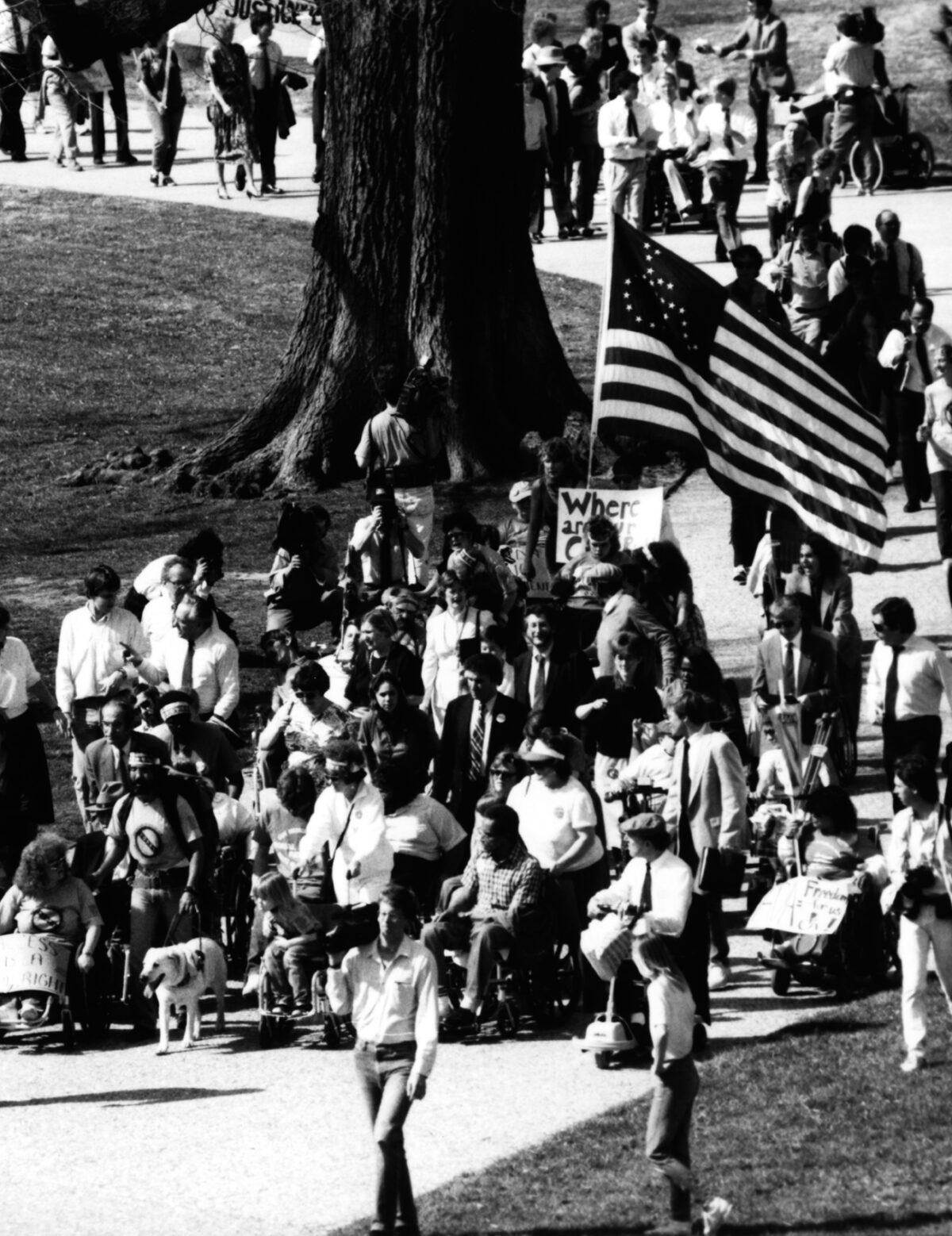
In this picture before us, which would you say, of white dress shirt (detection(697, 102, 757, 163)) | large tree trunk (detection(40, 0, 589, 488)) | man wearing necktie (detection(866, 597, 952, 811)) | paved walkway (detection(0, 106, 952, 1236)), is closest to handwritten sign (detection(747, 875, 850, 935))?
paved walkway (detection(0, 106, 952, 1236))

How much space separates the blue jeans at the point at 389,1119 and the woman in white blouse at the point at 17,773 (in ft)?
16.3

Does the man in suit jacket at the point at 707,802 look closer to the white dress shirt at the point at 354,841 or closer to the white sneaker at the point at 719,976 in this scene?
the white sneaker at the point at 719,976

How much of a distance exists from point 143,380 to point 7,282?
449 centimetres

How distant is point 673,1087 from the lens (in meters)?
10.6

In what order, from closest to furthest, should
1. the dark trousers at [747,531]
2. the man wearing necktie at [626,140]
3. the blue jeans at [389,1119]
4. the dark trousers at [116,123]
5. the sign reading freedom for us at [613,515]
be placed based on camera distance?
1. the blue jeans at [389,1119]
2. the sign reading freedom for us at [613,515]
3. the dark trousers at [747,531]
4. the man wearing necktie at [626,140]
5. the dark trousers at [116,123]

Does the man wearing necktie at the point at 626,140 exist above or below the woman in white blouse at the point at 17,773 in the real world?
above

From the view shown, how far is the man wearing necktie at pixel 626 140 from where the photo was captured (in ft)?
96.9

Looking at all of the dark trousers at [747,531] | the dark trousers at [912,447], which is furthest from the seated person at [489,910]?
the dark trousers at [912,447]

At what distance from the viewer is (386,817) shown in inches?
575

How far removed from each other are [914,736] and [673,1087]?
527 centimetres

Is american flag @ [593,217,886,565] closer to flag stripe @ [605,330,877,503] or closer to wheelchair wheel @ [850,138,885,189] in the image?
flag stripe @ [605,330,877,503]

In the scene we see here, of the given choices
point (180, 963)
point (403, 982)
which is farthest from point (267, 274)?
point (403, 982)

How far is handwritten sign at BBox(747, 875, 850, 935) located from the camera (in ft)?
44.7

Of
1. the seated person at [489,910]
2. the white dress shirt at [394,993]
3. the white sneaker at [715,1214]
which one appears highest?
the white dress shirt at [394,993]
